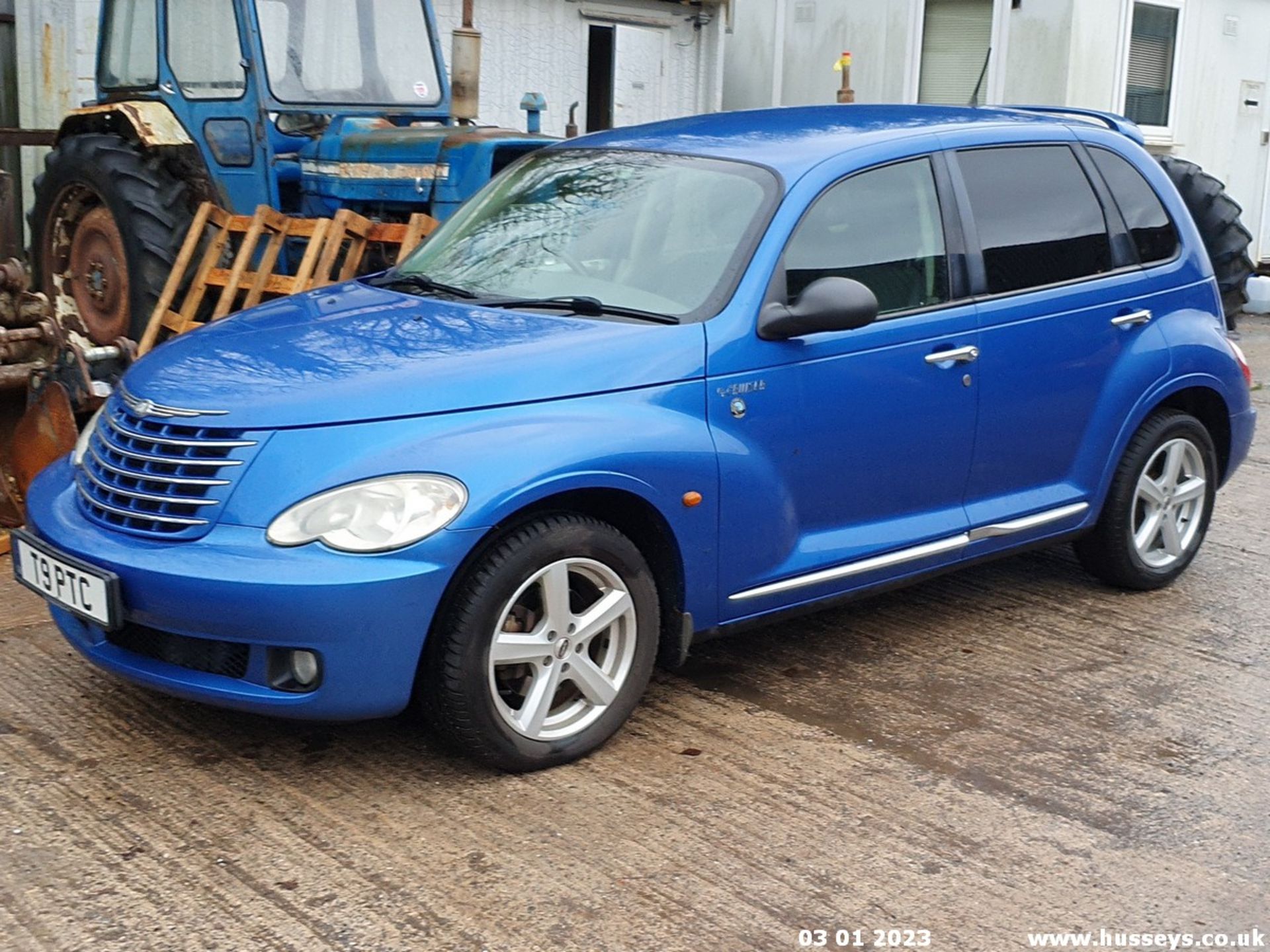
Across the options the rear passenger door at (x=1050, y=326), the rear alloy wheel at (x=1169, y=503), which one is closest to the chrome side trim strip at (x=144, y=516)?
the rear passenger door at (x=1050, y=326)

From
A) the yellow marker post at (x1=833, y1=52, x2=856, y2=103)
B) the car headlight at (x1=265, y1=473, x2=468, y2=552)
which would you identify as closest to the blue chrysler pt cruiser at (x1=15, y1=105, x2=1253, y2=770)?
the car headlight at (x1=265, y1=473, x2=468, y2=552)

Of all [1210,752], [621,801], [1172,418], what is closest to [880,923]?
[621,801]

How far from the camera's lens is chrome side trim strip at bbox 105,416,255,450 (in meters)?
3.83

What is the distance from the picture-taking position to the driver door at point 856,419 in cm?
443

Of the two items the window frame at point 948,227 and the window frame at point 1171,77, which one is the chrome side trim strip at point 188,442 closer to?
the window frame at point 948,227

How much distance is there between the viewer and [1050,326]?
5207 millimetres

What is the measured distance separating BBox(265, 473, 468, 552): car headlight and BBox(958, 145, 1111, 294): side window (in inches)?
88.3

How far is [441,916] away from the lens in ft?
11.1

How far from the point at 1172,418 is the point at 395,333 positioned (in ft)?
9.92

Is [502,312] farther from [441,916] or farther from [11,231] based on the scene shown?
[11,231]

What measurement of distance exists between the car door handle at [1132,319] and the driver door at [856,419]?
77 centimetres

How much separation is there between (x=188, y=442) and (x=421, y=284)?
131 centimetres

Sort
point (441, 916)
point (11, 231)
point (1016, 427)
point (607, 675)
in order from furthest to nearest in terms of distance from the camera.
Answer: point (11, 231) → point (1016, 427) → point (607, 675) → point (441, 916)

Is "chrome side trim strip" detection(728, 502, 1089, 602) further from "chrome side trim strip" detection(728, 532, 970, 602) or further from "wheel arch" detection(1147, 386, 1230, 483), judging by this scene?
"wheel arch" detection(1147, 386, 1230, 483)
